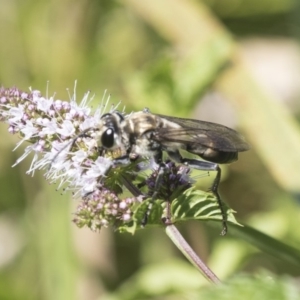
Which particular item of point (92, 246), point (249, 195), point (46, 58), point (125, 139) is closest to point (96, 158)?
point (125, 139)

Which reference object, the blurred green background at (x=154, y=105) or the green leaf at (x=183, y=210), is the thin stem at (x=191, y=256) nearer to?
the green leaf at (x=183, y=210)

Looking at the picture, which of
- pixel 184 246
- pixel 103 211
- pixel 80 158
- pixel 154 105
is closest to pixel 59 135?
pixel 80 158

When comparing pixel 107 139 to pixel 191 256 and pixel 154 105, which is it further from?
pixel 154 105

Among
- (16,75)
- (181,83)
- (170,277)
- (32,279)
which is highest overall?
(181,83)

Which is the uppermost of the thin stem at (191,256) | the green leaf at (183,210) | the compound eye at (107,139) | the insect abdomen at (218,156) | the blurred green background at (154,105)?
the compound eye at (107,139)

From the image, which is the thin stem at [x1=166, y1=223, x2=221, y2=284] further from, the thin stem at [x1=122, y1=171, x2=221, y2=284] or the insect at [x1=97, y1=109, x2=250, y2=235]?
the insect at [x1=97, y1=109, x2=250, y2=235]

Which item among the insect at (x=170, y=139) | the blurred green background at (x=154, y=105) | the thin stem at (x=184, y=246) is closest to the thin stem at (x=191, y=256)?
the thin stem at (x=184, y=246)

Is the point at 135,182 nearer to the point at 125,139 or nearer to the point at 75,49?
the point at 125,139

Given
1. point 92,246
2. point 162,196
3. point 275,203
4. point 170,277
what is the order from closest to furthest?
1. point 162,196
2. point 170,277
3. point 275,203
4. point 92,246

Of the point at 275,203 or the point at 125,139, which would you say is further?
the point at 275,203
